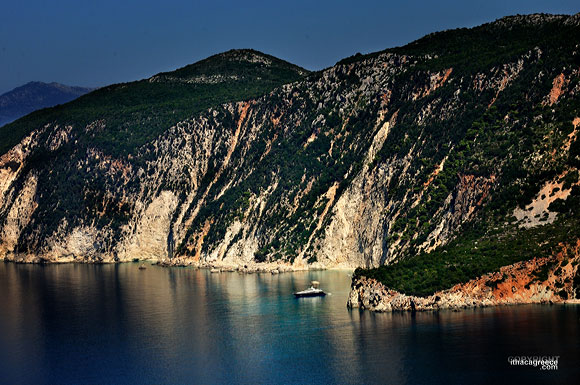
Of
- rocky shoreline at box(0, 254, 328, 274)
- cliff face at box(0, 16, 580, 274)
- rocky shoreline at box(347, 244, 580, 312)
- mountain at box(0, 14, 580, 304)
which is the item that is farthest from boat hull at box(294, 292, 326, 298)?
rocky shoreline at box(0, 254, 328, 274)

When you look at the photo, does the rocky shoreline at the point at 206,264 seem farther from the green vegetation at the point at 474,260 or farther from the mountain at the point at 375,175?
the green vegetation at the point at 474,260

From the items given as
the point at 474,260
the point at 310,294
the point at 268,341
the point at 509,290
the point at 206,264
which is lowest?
the point at 268,341

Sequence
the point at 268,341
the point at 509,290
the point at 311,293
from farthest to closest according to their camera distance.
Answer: the point at 311,293, the point at 509,290, the point at 268,341

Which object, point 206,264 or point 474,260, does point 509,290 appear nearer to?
point 474,260

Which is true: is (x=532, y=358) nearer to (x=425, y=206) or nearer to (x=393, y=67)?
(x=425, y=206)

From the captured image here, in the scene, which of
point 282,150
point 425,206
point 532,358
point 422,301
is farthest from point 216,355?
point 282,150

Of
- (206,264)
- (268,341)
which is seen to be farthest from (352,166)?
(268,341)
